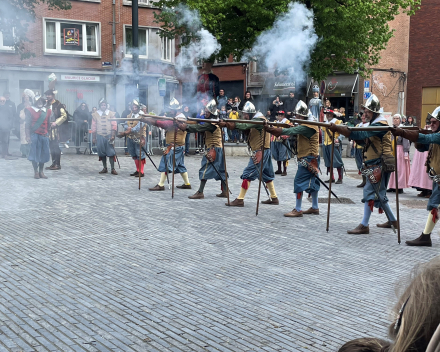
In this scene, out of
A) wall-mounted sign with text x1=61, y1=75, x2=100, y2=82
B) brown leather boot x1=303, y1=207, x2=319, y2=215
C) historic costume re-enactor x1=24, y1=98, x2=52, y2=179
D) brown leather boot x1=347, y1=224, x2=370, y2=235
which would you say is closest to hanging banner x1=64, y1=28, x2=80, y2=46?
wall-mounted sign with text x1=61, y1=75, x2=100, y2=82

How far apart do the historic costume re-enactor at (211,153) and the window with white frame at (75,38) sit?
68.9 ft

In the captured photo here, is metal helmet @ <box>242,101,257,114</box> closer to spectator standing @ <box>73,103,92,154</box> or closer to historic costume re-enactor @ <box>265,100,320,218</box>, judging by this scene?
historic costume re-enactor @ <box>265,100,320,218</box>

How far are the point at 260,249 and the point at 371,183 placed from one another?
205 centimetres

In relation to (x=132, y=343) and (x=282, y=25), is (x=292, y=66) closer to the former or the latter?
(x=282, y=25)

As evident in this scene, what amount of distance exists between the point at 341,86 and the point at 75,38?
15208mm

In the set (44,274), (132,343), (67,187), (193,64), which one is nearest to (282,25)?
(193,64)

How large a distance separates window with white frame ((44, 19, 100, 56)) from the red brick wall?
18733 mm

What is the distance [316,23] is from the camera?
21266 millimetres

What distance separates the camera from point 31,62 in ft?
92.2

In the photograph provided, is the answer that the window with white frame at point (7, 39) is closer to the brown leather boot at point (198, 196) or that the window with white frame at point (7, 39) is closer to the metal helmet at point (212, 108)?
the metal helmet at point (212, 108)

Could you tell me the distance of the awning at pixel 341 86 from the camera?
34.5 meters

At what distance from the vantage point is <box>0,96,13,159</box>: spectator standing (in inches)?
687

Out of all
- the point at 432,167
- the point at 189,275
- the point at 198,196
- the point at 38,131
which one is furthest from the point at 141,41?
the point at 189,275

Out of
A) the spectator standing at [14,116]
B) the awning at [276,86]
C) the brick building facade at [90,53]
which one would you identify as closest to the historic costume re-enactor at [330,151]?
the spectator standing at [14,116]
